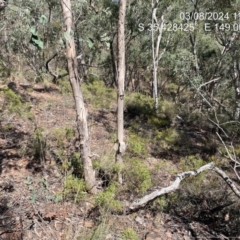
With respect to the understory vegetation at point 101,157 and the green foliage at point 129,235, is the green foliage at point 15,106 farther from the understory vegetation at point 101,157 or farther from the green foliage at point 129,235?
the green foliage at point 129,235

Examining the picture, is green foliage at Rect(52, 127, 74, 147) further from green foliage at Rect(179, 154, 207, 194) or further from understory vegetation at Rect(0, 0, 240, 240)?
green foliage at Rect(179, 154, 207, 194)

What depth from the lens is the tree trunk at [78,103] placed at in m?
3.06

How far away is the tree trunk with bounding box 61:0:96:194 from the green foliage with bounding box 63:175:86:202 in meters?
0.08

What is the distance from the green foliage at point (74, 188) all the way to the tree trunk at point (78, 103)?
3.2 inches

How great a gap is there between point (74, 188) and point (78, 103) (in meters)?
1.06

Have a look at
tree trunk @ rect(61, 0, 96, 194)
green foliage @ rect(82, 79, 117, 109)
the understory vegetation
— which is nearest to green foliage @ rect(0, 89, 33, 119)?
the understory vegetation

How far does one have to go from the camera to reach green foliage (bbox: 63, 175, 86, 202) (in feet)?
11.3

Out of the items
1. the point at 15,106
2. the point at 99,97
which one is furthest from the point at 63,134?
the point at 99,97

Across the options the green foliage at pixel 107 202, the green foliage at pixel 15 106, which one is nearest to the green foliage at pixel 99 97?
the green foliage at pixel 15 106

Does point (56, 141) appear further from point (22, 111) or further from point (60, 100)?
point (60, 100)

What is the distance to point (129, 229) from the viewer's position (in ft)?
10.1

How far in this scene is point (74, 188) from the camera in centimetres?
354

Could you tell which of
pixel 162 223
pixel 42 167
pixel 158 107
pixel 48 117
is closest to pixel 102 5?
pixel 158 107

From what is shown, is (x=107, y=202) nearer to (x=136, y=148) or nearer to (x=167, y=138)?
(x=136, y=148)
